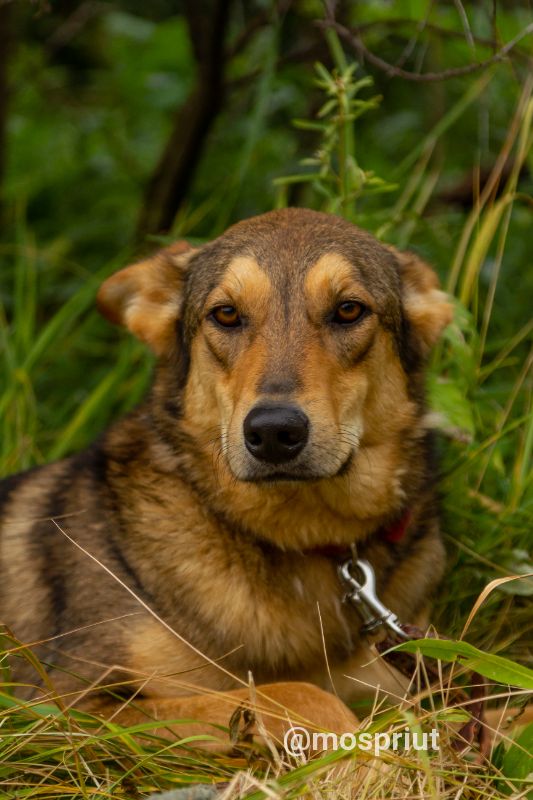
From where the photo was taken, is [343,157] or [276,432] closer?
[276,432]

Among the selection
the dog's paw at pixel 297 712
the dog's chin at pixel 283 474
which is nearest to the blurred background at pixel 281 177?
the dog's chin at pixel 283 474

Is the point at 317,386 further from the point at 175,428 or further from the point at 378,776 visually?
the point at 378,776

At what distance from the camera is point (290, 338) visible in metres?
2.92

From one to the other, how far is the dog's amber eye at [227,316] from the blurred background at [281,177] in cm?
79

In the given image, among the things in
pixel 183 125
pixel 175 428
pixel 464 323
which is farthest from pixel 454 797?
pixel 183 125

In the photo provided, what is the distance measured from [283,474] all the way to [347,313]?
58 centimetres

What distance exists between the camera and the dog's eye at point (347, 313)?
3.05 m

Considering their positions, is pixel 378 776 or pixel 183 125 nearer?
pixel 378 776

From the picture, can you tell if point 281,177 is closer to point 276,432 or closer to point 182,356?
point 182,356

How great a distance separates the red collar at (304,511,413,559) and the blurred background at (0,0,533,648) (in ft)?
1.38

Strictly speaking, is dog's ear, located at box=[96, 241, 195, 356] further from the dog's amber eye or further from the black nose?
the black nose

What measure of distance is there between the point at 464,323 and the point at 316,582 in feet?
4.04

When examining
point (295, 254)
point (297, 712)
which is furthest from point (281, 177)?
point (297, 712)

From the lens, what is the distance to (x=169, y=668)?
2.86 m
